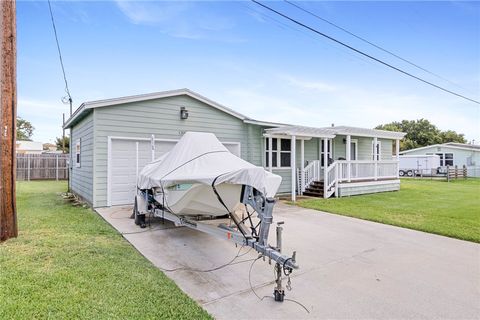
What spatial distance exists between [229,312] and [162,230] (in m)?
3.74

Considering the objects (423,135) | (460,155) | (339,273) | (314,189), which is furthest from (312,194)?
(423,135)

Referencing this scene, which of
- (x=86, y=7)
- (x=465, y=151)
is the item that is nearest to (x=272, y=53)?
(x=86, y=7)

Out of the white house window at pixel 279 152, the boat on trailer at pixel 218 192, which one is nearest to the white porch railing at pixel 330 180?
the white house window at pixel 279 152

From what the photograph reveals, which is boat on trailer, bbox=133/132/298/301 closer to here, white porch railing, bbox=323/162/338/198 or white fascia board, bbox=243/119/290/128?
white fascia board, bbox=243/119/290/128

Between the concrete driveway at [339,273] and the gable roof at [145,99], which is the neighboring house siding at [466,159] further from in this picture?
the concrete driveway at [339,273]

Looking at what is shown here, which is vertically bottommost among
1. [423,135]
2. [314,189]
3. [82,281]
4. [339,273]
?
[339,273]

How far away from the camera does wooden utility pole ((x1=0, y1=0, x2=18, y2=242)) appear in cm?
509

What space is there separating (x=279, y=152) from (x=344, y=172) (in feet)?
9.34

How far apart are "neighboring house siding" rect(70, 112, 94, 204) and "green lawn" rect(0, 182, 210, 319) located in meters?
3.48

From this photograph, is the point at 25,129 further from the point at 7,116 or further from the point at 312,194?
the point at 7,116

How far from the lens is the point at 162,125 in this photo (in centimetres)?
964

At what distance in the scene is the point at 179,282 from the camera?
3.62 meters

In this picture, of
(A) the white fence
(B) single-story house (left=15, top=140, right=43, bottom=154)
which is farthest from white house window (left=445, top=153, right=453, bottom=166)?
(B) single-story house (left=15, top=140, right=43, bottom=154)

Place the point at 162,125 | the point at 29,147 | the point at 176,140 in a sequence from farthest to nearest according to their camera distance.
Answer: the point at 29,147 < the point at 176,140 < the point at 162,125
